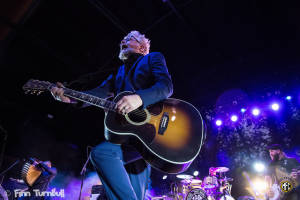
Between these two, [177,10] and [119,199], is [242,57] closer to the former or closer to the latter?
[177,10]

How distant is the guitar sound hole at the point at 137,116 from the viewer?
1.60 metres

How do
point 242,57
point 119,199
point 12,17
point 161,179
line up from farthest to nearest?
point 161,179, point 242,57, point 12,17, point 119,199

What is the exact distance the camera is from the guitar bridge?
5.21ft

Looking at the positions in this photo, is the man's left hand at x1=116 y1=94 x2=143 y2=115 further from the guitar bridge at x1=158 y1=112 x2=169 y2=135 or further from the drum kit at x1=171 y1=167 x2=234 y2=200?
the drum kit at x1=171 y1=167 x2=234 y2=200

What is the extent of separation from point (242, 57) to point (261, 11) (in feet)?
7.85

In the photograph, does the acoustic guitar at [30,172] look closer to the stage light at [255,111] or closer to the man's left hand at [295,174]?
the man's left hand at [295,174]

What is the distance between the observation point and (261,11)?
6.15 m

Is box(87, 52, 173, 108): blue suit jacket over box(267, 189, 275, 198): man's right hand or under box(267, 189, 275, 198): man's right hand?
over

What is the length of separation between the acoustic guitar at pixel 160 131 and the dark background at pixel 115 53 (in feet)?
12.0

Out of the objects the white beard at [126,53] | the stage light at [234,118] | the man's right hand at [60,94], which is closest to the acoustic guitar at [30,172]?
the man's right hand at [60,94]

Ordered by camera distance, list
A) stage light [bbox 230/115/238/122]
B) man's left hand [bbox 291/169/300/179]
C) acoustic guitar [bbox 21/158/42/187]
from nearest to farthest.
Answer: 1. acoustic guitar [bbox 21/158/42/187]
2. man's left hand [bbox 291/169/300/179]
3. stage light [bbox 230/115/238/122]

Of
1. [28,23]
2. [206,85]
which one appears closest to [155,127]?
[28,23]

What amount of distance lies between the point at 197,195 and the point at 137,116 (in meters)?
6.82

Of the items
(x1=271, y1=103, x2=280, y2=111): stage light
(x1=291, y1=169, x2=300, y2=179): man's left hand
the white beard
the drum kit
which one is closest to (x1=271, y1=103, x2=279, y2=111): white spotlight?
(x1=271, y1=103, x2=280, y2=111): stage light
